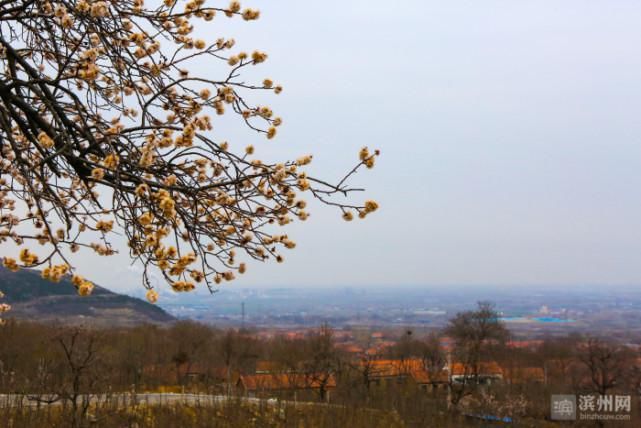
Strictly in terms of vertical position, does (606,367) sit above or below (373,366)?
below

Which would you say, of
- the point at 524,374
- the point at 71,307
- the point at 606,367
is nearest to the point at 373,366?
the point at 606,367

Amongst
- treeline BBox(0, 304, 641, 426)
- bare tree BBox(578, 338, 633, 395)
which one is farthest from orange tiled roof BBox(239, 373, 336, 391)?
bare tree BBox(578, 338, 633, 395)

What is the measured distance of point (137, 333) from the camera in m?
32.3

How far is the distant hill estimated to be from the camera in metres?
23.8

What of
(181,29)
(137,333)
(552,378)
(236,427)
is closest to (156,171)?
(181,29)

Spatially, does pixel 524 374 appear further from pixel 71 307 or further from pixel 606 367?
pixel 71 307

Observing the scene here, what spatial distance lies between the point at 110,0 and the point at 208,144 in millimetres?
1347

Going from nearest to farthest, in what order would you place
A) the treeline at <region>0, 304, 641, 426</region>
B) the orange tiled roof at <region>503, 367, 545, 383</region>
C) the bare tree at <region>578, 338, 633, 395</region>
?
the treeline at <region>0, 304, 641, 426</region> < the bare tree at <region>578, 338, 633, 395</region> < the orange tiled roof at <region>503, 367, 545, 383</region>

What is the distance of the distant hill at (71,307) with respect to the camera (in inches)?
936

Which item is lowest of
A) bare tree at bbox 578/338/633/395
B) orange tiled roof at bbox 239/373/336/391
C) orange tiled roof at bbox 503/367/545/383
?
orange tiled roof at bbox 503/367/545/383

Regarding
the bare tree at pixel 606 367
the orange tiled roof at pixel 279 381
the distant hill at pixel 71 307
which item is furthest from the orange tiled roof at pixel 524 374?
the orange tiled roof at pixel 279 381

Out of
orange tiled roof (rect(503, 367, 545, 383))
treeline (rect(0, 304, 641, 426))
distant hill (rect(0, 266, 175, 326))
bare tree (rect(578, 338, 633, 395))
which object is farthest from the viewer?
orange tiled roof (rect(503, 367, 545, 383))

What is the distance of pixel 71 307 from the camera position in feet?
104

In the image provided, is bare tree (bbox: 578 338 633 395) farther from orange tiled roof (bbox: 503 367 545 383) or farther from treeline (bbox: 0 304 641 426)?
orange tiled roof (bbox: 503 367 545 383)
